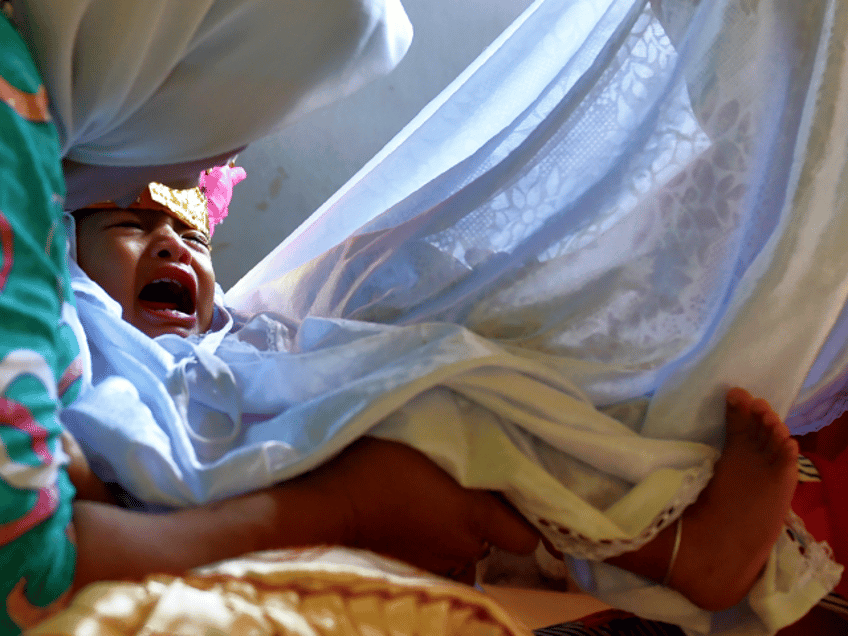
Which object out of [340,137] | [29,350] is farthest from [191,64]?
[340,137]

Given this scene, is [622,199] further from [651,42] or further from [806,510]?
[806,510]

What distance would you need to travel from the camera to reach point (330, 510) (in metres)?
0.49

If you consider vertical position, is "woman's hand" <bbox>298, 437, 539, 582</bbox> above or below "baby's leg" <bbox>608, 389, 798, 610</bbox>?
below

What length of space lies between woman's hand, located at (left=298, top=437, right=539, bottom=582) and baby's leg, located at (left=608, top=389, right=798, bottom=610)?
11 centimetres

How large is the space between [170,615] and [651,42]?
571 mm

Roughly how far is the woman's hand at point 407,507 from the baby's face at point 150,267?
440 millimetres

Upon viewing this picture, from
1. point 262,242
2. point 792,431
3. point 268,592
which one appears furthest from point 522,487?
point 262,242

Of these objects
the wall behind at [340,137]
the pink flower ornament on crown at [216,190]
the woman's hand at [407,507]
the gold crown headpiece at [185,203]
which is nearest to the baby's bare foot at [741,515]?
the woman's hand at [407,507]

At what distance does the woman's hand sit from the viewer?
50 cm

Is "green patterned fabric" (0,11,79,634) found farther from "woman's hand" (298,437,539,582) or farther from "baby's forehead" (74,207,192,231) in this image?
"baby's forehead" (74,207,192,231)

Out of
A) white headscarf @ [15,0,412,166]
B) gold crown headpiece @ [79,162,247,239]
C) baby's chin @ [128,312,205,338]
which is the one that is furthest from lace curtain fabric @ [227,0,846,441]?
gold crown headpiece @ [79,162,247,239]

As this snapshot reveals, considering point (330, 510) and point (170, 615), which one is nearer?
point (170, 615)

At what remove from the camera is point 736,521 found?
0.51 meters

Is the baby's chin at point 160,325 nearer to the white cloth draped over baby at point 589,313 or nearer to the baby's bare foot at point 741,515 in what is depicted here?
the white cloth draped over baby at point 589,313
